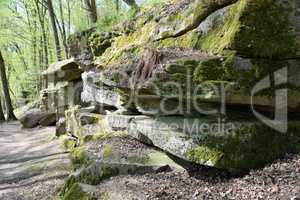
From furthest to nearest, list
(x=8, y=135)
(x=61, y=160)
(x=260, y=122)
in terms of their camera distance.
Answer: (x=8, y=135), (x=61, y=160), (x=260, y=122)

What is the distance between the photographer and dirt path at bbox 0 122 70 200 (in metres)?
6.68

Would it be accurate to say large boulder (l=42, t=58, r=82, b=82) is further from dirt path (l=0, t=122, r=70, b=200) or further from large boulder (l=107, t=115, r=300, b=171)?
large boulder (l=107, t=115, r=300, b=171)

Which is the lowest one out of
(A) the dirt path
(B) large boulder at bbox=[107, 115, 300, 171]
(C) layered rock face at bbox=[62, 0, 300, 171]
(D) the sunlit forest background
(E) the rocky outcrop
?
(A) the dirt path

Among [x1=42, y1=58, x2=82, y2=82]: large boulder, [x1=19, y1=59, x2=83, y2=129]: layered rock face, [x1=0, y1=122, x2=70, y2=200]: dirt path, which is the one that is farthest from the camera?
[x1=19, y1=59, x2=83, y2=129]: layered rock face

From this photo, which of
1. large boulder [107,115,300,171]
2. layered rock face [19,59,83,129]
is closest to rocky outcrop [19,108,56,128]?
layered rock face [19,59,83,129]

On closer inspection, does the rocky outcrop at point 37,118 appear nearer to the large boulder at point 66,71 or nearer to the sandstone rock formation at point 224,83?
the large boulder at point 66,71

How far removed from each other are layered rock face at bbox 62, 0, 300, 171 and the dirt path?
2.67m

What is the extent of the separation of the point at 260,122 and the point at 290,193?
1.17m

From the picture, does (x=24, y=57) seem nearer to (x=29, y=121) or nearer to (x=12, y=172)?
(x=29, y=121)

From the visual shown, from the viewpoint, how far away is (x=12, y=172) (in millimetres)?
8484

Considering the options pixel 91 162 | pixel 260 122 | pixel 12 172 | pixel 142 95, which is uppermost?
pixel 142 95

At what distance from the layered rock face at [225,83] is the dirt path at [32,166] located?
267 cm

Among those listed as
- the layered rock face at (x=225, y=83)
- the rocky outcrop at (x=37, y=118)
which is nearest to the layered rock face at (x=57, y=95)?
the rocky outcrop at (x=37, y=118)

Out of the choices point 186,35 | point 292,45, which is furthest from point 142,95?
point 292,45
